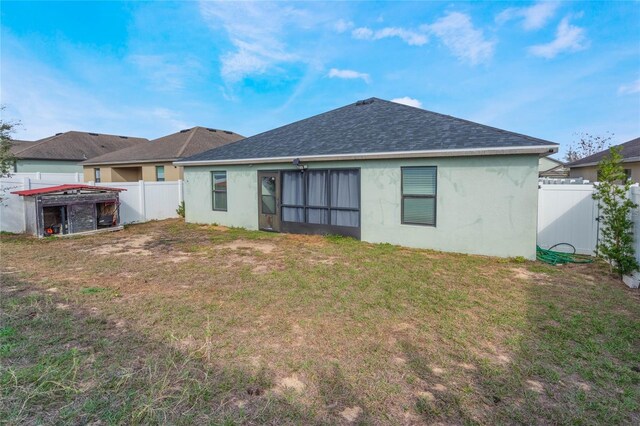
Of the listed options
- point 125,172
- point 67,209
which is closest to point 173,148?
point 125,172

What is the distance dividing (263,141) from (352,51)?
7004mm

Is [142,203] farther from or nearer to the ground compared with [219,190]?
nearer to the ground

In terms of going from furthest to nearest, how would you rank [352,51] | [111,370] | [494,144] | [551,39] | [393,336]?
[352,51], [551,39], [494,144], [393,336], [111,370]

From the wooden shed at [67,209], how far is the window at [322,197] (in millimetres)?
6201

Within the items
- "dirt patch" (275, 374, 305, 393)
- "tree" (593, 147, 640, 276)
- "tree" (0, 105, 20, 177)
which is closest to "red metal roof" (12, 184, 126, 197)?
"tree" (0, 105, 20, 177)

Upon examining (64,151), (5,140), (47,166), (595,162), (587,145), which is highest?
(587,145)

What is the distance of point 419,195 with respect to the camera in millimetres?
8328

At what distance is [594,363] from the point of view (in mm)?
3146

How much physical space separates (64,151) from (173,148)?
12887 mm

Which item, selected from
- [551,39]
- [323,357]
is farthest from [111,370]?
[551,39]

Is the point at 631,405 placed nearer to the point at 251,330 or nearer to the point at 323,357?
the point at 323,357

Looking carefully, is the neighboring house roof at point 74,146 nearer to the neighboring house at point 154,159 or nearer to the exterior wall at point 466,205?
the neighboring house at point 154,159

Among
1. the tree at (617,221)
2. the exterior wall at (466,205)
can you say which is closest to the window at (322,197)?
the exterior wall at (466,205)

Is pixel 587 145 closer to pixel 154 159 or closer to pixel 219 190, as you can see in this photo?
pixel 219 190
